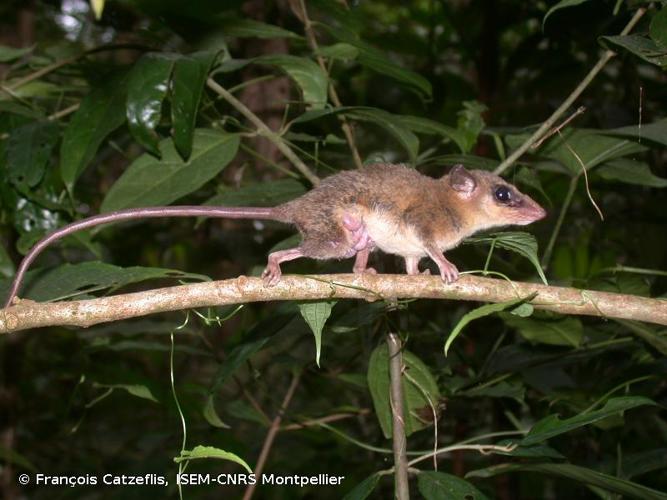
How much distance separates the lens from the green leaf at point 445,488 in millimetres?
2268

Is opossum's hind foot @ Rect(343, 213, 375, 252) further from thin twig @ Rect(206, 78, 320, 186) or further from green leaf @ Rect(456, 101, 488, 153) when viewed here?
green leaf @ Rect(456, 101, 488, 153)

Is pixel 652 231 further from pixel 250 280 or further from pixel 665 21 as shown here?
pixel 250 280

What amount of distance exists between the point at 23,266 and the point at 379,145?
5921 millimetres

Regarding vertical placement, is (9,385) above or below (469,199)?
below

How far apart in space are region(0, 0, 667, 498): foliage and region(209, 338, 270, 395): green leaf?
0.01 m

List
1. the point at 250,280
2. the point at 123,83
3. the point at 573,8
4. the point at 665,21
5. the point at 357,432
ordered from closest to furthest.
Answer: the point at 250,280 < the point at 665,21 < the point at 123,83 < the point at 573,8 < the point at 357,432

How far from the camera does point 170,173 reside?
2.83 metres

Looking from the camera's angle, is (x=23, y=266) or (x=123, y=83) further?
(x=123, y=83)

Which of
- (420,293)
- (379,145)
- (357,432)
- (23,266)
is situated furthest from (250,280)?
(379,145)

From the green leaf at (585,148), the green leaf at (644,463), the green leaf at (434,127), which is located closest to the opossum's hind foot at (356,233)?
the green leaf at (434,127)

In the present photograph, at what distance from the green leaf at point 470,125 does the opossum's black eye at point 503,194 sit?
249 mm

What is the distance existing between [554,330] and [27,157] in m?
2.39

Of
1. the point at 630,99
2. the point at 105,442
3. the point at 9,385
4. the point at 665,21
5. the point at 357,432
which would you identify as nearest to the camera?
the point at 665,21

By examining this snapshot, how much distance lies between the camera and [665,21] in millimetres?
2164
